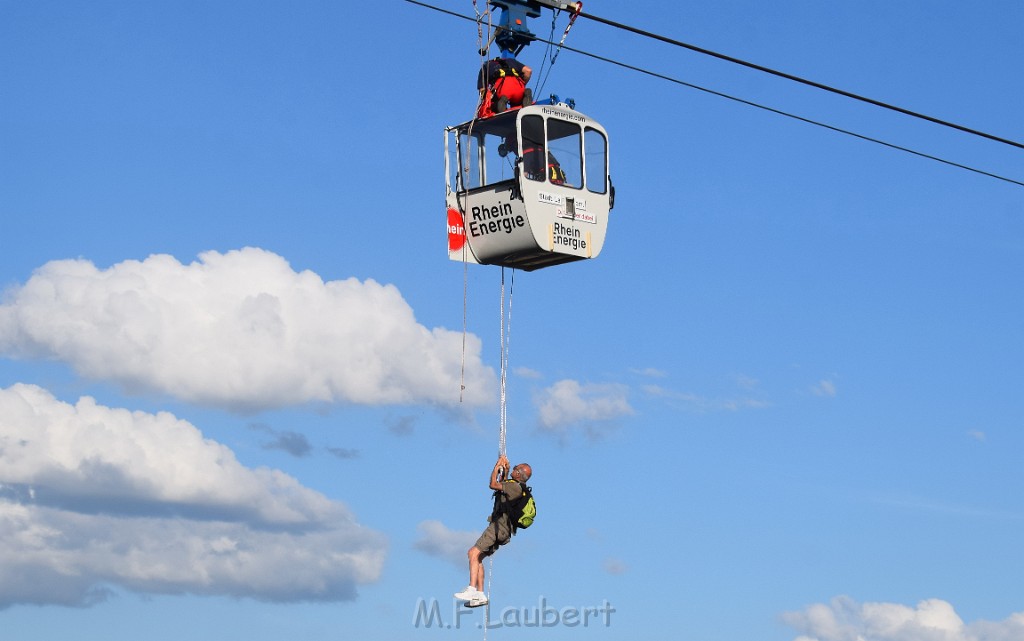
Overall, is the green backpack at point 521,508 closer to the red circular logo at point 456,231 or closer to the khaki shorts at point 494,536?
the khaki shorts at point 494,536

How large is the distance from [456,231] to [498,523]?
16.4 ft

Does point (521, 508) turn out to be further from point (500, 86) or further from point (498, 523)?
point (500, 86)

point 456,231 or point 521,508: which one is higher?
point 456,231

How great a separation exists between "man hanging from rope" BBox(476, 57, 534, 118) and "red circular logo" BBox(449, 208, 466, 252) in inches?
68.2

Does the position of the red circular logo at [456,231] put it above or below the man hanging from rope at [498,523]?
above

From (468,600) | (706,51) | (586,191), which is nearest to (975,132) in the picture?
(706,51)

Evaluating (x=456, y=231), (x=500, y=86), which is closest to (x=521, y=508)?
(x=456, y=231)

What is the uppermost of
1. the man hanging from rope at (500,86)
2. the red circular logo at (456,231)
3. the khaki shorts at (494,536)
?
the man hanging from rope at (500,86)

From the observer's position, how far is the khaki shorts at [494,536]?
2142 cm

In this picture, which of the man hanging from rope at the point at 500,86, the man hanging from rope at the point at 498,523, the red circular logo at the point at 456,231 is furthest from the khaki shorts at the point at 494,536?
the man hanging from rope at the point at 500,86

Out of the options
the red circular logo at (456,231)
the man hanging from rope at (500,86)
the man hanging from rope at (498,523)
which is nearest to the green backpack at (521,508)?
the man hanging from rope at (498,523)

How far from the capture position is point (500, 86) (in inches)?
866

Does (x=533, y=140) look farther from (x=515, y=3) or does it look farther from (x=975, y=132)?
(x=975, y=132)

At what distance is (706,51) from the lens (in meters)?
18.5
